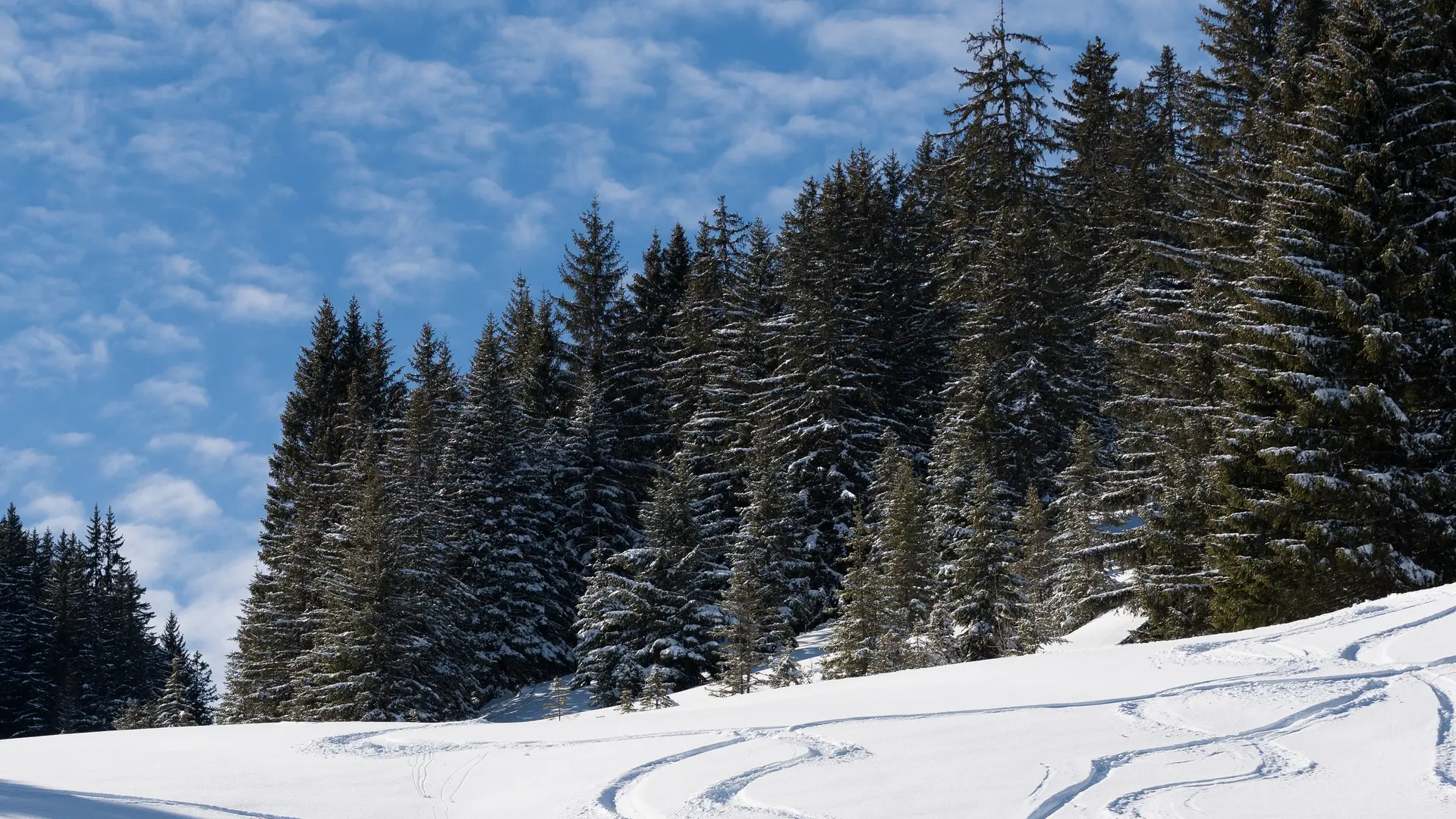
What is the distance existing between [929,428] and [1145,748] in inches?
1389

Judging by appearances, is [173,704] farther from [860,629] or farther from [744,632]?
[860,629]

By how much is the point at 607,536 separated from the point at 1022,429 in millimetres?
17652

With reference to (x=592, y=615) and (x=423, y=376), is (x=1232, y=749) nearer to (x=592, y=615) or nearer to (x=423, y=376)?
(x=592, y=615)

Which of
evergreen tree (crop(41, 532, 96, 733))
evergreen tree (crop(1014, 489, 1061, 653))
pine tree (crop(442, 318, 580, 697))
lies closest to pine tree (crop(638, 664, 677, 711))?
evergreen tree (crop(1014, 489, 1061, 653))

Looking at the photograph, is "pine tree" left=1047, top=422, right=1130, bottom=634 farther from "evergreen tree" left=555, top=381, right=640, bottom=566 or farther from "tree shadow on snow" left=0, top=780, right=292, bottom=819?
"tree shadow on snow" left=0, top=780, right=292, bottom=819

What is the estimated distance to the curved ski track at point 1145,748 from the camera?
873 cm

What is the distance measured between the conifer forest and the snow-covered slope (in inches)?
353

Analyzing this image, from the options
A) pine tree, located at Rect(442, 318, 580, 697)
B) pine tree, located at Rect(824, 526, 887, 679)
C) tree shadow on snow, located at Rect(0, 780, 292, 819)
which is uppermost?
pine tree, located at Rect(442, 318, 580, 697)

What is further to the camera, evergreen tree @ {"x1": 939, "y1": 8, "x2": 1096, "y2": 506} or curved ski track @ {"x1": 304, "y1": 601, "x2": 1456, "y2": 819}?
evergreen tree @ {"x1": 939, "y1": 8, "x2": 1096, "y2": 506}

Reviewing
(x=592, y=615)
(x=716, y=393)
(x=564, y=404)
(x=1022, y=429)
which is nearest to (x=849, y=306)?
(x=716, y=393)

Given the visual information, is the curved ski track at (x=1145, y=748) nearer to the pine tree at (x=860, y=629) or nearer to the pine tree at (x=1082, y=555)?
the pine tree at (x=860, y=629)

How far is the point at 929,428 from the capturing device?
44906 millimetres

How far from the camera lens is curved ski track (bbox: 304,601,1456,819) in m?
8.73

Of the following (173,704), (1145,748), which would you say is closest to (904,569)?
(1145,748)
